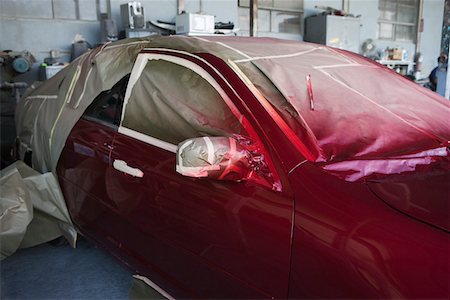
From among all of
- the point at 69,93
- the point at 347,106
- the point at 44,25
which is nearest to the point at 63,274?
the point at 69,93

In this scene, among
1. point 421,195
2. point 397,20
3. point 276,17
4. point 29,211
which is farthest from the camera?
point 397,20

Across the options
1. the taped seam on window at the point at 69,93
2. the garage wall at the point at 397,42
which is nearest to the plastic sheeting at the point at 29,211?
the taped seam on window at the point at 69,93

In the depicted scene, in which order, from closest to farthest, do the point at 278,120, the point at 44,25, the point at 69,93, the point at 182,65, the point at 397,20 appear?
the point at 278,120 < the point at 182,65 < the point at 69,93 < the point at 44,25 < the point at 397,20

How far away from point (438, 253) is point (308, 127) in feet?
2.22

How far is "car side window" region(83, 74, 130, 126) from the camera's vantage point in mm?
2282

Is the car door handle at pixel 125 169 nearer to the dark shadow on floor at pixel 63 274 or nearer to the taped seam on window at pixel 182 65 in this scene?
the taped seam on window at pixel 182 65

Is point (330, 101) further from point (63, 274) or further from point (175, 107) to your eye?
point (63, 274)

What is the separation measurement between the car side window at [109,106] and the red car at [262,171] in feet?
0.04

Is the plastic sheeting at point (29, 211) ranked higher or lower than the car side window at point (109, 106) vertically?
lower

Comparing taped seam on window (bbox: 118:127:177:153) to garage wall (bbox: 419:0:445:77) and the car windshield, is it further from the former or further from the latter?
garage wall (bbox: 419:0:445:77)

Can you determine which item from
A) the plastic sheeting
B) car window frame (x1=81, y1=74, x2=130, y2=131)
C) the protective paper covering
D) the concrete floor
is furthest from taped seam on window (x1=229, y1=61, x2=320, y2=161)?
the plastic sheeting

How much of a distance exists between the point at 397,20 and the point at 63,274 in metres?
11.1

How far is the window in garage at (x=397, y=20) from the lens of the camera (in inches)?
429

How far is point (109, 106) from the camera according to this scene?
7.84ft
